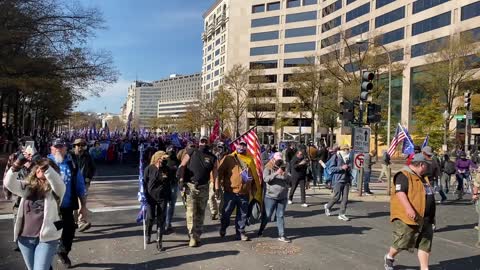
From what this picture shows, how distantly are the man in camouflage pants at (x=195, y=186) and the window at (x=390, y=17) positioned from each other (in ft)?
179

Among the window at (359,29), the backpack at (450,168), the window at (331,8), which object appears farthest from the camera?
the window at (331,8)

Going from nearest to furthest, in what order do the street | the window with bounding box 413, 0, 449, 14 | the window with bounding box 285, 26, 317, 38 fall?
the street, the window with bounding box 413, 0, 449, 14, the window with bounding box 285, 26, 317, 38

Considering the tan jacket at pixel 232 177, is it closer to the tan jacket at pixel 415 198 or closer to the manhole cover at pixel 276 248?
the manhole cover at pixel 276 248

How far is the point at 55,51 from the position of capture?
2016 centimetres

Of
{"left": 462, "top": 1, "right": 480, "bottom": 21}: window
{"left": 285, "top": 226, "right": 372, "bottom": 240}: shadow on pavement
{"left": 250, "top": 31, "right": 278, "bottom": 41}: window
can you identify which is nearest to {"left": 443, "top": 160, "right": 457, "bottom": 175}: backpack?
{"left": 285, "top": 226, "right": 372, "bottom": 240}: shadow on pavement

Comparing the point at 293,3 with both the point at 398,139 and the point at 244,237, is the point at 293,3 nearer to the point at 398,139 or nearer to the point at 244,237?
the point at 398,139

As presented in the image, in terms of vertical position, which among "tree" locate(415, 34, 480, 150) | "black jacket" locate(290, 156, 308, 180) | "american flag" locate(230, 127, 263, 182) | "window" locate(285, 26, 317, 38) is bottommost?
"black jacket" locate(290, 156, 308, 180)

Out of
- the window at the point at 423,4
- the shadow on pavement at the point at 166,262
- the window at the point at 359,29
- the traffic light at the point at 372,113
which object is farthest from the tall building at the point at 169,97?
the shadow on pavement at the point at 166,262

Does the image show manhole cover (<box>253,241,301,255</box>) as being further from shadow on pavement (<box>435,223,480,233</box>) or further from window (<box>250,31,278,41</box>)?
window (<box>250,31,278,41</box>)

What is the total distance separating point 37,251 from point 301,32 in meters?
80.5

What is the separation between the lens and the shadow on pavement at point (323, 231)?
27.8 feet

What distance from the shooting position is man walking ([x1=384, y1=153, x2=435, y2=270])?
580cm

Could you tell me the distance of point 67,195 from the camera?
6082 mm

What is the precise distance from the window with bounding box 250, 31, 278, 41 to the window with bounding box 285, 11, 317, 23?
11.3 ft
